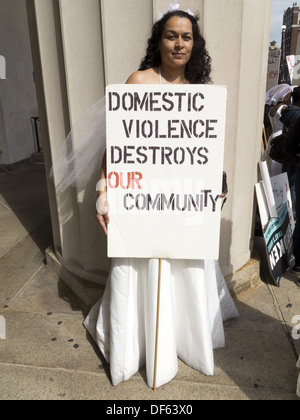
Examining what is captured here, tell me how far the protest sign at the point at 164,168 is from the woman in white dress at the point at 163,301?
138mm

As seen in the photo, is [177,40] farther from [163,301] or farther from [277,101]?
[277,101]

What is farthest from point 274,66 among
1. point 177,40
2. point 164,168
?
point 164,168

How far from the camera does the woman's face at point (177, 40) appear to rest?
1765 mm

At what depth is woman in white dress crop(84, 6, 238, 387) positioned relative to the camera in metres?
1.90

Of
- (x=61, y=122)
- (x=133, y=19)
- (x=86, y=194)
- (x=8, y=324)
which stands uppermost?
(x=133, y=19)

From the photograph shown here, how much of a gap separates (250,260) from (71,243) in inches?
64.2

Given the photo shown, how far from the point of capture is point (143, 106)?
1.72 metres

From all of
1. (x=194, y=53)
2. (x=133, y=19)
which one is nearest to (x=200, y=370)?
(x=194, y=53)

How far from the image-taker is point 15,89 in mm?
8242

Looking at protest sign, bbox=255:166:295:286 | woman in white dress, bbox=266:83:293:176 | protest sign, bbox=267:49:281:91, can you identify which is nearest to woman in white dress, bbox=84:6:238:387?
protest sign, bbox=255:166:295:286

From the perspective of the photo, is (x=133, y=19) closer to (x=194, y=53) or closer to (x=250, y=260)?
(x=194, y=53)
